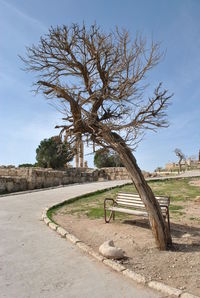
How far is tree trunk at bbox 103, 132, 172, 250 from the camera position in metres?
5.23

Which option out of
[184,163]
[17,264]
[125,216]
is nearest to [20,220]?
[125,216]

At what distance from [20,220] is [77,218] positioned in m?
1.67

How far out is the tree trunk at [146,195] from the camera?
17.2 ft

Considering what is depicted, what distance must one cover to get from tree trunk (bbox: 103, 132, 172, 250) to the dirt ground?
24cm

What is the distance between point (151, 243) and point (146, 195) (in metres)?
1.03

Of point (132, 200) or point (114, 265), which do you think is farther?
point (132, 200)

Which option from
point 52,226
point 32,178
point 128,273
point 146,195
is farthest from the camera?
point 32,178

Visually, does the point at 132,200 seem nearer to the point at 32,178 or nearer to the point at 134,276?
the point at 134,276

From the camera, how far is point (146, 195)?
17.7 feet

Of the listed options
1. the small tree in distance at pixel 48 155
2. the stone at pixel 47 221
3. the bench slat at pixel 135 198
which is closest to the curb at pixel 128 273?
the stone at pixel 47 221

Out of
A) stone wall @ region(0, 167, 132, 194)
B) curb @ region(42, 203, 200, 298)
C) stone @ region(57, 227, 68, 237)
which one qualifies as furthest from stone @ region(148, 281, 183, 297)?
stone wall @ region(0, 167, 132, 194)

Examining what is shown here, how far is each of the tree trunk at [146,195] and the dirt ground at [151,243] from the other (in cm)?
24

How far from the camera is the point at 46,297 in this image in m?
3.29

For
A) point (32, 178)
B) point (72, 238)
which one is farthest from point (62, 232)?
point (32, 178)
